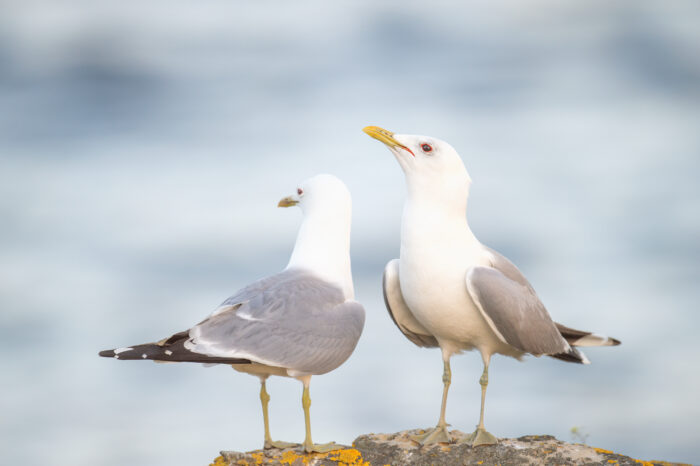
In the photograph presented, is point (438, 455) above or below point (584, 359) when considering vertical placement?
below

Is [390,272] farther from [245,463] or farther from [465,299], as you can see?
[245,463]

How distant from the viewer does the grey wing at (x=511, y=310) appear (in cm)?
887

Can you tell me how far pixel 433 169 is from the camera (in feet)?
29.9

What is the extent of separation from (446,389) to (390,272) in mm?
1357

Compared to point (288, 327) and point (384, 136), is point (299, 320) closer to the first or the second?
point (288, 327)

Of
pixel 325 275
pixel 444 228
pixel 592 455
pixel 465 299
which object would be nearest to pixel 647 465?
pixel 592 455

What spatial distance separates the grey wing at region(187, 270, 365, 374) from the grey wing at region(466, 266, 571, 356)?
3.89 ft

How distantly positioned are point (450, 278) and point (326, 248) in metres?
1.30

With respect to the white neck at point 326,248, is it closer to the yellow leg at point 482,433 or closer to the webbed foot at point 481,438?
the yellow leg at point 482,433

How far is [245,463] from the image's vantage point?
861cm

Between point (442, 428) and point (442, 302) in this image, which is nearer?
point (442, 302)

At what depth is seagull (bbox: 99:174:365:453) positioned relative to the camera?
811 centimetres

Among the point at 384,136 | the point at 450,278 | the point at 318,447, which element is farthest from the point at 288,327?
the point at 384,136

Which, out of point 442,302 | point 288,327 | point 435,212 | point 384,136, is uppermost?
point 384,136
